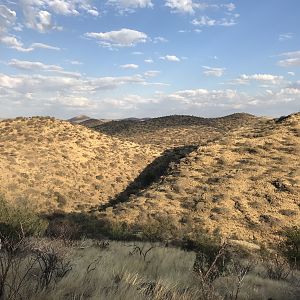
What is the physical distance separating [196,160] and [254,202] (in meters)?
10.1

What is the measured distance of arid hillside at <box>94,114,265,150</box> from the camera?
215ft

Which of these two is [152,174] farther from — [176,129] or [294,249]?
[176,129]

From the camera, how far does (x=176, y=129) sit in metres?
75.8

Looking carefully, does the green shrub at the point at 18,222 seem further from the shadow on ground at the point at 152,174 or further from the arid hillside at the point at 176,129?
the arid hillside at the point at 176,129

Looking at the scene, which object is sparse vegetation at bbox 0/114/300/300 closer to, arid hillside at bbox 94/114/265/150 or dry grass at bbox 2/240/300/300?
dry grass at bbox 2/240/300/300

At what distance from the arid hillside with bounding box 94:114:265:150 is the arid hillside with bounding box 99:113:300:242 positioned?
49.6 ft

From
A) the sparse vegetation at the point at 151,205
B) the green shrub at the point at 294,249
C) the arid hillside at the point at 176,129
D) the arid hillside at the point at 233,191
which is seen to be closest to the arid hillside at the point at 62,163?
the sparse vegetation at the point at 151,205

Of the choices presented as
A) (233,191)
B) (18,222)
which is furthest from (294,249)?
(233,191)

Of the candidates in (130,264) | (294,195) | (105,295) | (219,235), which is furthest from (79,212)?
(105,295)

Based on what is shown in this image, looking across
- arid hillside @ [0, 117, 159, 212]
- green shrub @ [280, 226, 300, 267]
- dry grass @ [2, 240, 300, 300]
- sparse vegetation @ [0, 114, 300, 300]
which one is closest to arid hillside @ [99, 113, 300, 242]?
sparse vegetation @ [0, 114, 300, 300]

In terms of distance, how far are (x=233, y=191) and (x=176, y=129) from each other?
142 feet

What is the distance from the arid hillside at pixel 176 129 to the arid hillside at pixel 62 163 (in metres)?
8.65

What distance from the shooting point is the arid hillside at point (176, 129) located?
65.4m

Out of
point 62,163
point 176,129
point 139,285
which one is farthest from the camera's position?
point 176,129
